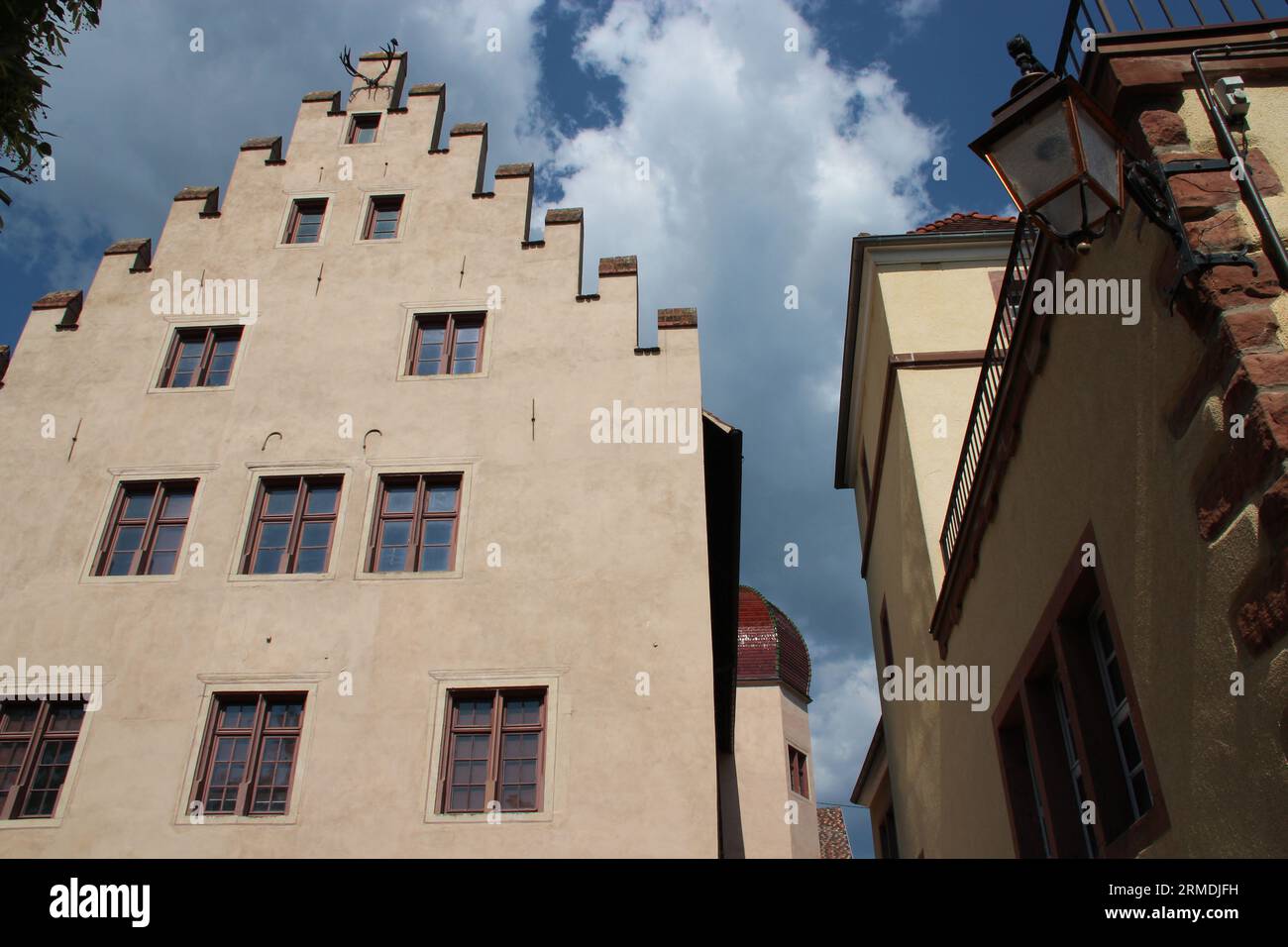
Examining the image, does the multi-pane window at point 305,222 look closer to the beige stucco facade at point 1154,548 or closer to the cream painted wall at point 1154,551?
the beige stucco facade at point 1154,548

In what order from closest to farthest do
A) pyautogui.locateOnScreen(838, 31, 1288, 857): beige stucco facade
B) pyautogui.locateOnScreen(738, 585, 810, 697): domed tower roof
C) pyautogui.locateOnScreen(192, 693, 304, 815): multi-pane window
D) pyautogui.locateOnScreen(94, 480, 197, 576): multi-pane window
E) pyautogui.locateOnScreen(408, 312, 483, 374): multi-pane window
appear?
pyautogui.locateOnScreen(838, 31, 1288, 857): beige stucco facade
pyautogui.locateOnScreen(192, 693, 304, 815): multi-pane window
pyautogui.locateOnScreen(94, 480, 197, 576): multi-pane window
pyautogui.locateOnScreen(408, 312, 483, 374): multi-pane window
pyautogui.locateOnScreen(738, 585, 810, 697): domed tower roof

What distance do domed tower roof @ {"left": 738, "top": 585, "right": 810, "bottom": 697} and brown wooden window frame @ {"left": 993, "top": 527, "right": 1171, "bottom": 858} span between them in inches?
785

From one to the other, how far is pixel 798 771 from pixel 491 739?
63.3ft

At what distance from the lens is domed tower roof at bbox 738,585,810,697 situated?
2969 cm

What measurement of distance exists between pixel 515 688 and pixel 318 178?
10275 millimetres

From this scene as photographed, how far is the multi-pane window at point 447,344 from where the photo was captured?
14.8 metres

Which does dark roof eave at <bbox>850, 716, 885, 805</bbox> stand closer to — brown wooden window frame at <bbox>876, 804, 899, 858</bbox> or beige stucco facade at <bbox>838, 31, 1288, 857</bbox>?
brown wooden window frame at <bbox>876, 804, 899, 858</bbox>

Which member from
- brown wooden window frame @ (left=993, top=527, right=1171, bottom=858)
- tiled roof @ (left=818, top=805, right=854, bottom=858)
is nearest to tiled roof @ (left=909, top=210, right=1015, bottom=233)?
brown wooden window frame @ (left=993, top=527, right=1171, bottom=858)

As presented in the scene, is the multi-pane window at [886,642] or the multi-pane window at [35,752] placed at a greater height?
the multi-pane window at [886,642]

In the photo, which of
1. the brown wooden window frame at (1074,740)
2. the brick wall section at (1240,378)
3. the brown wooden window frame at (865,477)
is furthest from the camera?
the brown wooden window frame at (865,477)

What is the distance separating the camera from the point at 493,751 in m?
11.5

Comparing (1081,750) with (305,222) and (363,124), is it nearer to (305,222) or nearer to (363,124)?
(305,222)

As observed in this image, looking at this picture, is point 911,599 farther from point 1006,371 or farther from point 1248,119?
point 1248,119

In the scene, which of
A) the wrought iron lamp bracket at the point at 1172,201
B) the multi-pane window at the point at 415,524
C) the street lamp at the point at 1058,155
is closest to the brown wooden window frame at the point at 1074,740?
the wrought iron lamp bracket at the point at 1172,201
